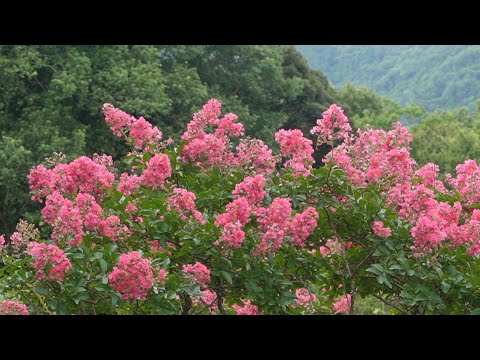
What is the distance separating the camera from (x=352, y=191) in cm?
340

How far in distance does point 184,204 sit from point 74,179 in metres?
0.53

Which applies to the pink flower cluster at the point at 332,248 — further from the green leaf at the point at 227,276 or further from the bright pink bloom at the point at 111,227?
the bright pink bloom at the point at 111,227

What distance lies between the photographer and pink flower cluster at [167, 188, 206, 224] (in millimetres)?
3127

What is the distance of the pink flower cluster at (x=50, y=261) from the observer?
8.94ft

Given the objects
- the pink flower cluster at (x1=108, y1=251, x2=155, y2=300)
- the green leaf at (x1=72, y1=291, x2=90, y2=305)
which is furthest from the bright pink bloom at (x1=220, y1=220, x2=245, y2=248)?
the green leaf at (x1=72, y1=291, x2=90, y2=305)

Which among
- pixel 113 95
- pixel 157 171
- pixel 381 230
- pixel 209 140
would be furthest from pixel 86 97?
pixel 381 230

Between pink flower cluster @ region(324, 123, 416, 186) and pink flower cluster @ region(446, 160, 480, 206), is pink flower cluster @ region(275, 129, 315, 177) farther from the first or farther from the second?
pink flower cluster @ region(446, 160, 480, 206)

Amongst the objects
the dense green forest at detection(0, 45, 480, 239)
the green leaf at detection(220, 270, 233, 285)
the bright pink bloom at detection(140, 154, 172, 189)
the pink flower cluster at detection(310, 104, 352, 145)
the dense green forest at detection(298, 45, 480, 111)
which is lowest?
the dense green forest at detection(298, 45, 480, 111)

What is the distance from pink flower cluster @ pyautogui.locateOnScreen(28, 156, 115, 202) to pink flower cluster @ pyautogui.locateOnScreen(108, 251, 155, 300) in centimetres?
76

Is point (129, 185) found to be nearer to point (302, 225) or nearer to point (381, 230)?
point (302, 225)
